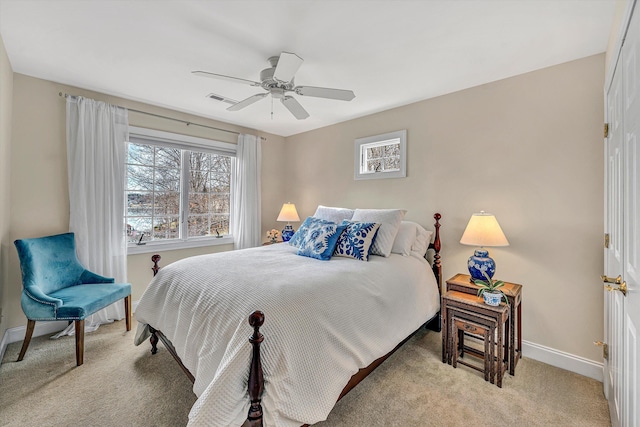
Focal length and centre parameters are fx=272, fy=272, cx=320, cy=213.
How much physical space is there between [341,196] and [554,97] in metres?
2.42

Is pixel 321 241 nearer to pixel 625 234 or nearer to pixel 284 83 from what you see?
pixel 284 83

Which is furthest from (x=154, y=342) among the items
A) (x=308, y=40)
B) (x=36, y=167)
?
(x=308, y=40)

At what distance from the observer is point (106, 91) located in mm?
2941

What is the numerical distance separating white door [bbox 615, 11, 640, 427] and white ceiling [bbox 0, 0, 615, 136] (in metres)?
0.71

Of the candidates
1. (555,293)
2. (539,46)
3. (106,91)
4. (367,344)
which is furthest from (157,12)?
(555,293)

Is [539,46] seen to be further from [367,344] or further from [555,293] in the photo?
[367,344]

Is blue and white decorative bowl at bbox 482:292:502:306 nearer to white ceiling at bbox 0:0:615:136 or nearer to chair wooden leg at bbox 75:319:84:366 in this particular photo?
white ceiling at bbox 0:0:615:136

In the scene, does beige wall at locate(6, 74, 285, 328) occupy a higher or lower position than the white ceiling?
lower

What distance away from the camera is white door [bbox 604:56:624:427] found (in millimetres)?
1415

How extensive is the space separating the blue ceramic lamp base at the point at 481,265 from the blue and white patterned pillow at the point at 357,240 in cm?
86

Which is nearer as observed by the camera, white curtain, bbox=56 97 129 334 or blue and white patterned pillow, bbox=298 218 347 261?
blue and white patterned pillow, bbox=298 218 347 261

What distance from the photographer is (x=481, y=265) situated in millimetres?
2260

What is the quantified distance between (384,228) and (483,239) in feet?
2.75

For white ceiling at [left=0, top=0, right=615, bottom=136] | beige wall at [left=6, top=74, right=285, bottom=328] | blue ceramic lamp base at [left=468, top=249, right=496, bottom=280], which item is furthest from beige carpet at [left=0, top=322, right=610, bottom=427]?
white ceiling at [left=0, top=0, right=615, bottom=136]
